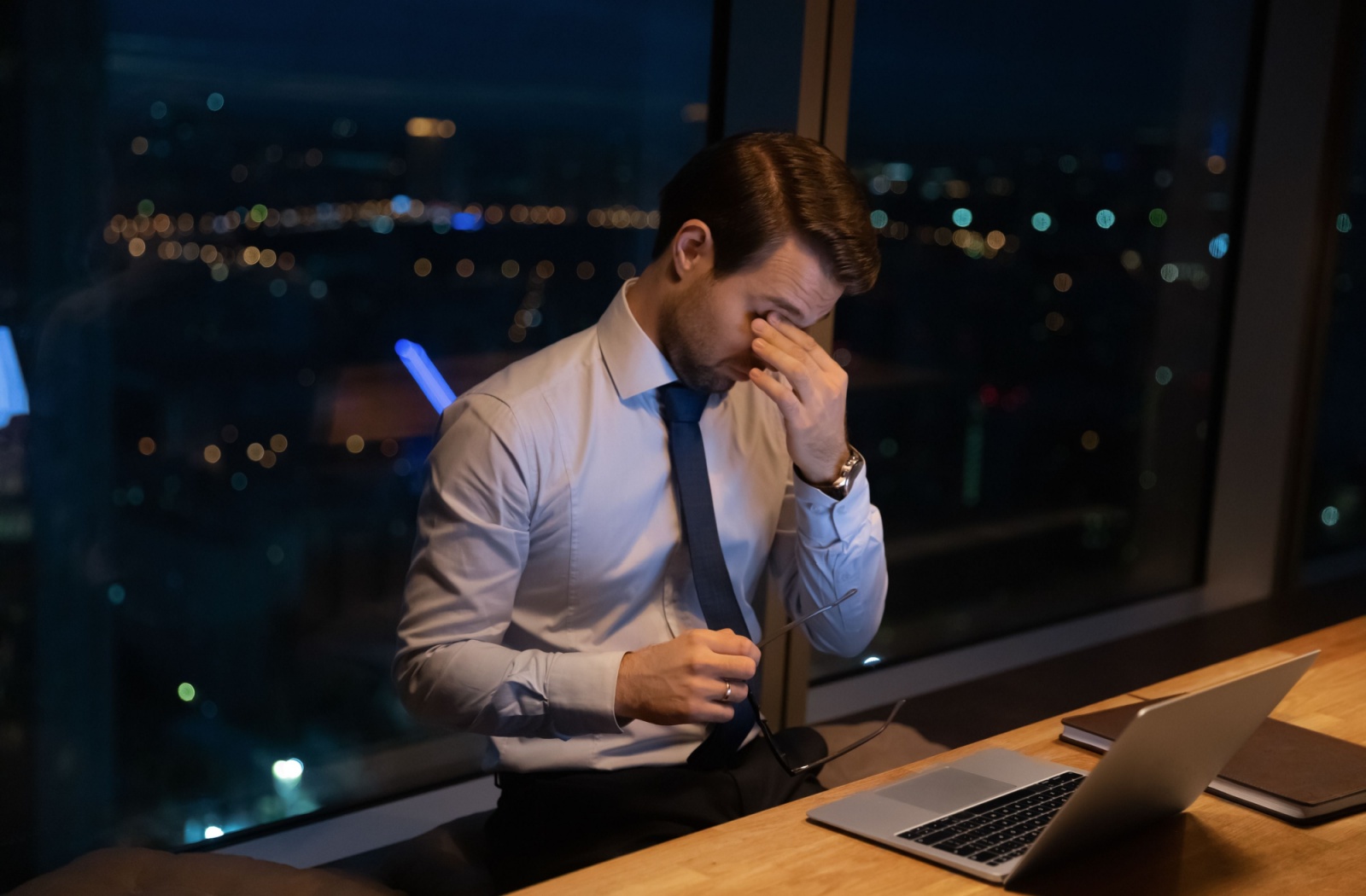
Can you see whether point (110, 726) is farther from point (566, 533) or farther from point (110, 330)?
point (566, 533)

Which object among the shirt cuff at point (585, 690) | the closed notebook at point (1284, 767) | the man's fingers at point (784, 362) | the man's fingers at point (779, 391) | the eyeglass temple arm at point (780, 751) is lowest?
the eyeglass temple arm at point (780, 751)

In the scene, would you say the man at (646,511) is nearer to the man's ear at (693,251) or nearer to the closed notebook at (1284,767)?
the man's ear at (693,251)

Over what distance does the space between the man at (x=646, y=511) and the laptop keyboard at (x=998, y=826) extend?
484 millimetres

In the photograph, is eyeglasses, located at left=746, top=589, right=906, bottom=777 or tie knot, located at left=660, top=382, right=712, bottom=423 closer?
eyeglasses, located at left=746, top=589, right=906, bottom=777

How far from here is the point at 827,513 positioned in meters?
1.73

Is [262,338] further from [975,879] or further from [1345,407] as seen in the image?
[1345,407]

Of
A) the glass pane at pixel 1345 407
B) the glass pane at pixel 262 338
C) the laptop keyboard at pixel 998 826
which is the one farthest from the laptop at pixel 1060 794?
the glass pane at pixel 1345 407

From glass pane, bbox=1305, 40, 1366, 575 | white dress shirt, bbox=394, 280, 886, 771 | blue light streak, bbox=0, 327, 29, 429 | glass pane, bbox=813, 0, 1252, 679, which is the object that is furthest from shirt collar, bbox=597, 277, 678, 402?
glass pane, bbox=1305, 40, 1366, 575

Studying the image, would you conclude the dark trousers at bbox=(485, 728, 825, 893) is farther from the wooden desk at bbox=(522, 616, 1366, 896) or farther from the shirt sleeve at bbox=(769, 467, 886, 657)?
the wooden desk at bbox=(522, 616, 1366, 896)

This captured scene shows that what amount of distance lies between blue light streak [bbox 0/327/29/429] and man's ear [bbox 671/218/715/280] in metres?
1.10

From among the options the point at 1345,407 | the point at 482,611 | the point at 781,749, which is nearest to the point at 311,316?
the point at 482,611

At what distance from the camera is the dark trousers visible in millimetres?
1603

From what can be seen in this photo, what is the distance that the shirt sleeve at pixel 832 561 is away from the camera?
1733 millimetres

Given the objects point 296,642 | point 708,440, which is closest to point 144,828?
point 296,642
